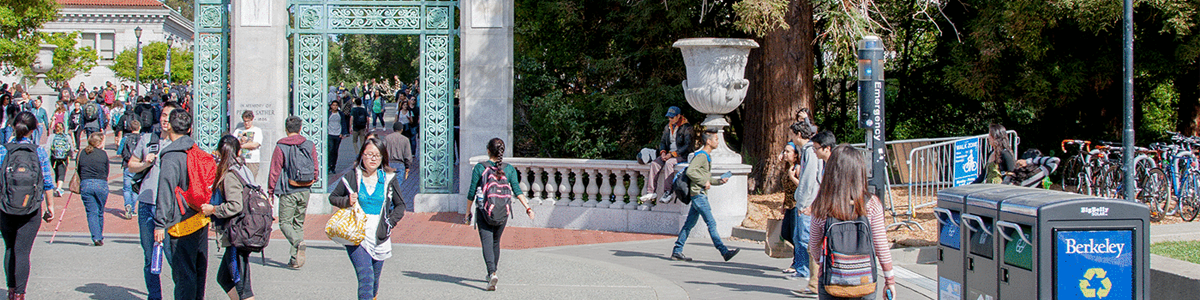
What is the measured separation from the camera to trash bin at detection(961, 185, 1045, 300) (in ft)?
17.5

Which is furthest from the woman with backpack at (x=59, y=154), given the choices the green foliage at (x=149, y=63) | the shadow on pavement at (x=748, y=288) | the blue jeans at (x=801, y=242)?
the green foliage at (x=149, y=63)

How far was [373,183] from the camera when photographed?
261 inches

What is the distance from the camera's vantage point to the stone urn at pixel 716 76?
35.6 feet

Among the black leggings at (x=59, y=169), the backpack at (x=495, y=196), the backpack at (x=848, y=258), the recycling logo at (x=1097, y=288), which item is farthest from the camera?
the black leggings at (x=59, y=169)

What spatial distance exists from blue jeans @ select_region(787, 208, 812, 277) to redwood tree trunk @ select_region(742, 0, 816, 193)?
5.22m

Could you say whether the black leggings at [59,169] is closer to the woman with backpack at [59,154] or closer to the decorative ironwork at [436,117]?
the woman with backpack at [59,154]

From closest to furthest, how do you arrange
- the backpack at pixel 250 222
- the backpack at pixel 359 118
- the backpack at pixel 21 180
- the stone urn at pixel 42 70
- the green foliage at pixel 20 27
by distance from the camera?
the backpack at pixel 250 222, the backpack at pixel 21 180, the backpack at pixel 359 118, the stone urn at pixel 42 70, the green foliage at pixel 20 27

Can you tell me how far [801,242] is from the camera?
27.0ft

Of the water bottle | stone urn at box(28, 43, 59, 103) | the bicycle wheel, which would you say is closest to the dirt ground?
the bicycle wheel

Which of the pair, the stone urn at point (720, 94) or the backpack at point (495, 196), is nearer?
the backpack at point (495, 196)

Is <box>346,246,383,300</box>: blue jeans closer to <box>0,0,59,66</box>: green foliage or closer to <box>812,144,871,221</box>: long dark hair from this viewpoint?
<box>812,144,871,221</box>: long dark hair

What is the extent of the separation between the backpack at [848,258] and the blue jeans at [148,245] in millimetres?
4228

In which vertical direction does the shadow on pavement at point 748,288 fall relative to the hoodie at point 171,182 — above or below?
below

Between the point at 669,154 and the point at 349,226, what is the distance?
5127 millimetres
